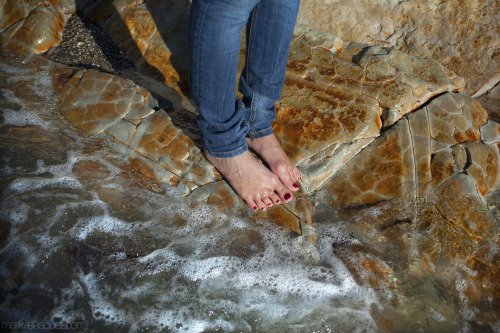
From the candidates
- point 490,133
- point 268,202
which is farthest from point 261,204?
point 490,133

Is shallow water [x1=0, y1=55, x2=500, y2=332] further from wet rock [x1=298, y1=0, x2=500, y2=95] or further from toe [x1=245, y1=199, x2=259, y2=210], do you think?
wet rock [x1=298, y1=0, x2=500, y2=95]

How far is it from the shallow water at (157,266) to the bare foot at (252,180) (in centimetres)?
12

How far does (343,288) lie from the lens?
67.4 inches

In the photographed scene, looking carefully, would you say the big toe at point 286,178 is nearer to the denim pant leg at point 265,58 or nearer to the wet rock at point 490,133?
the denim pant leg at point 265,58

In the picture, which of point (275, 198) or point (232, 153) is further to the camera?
point (275, 198)

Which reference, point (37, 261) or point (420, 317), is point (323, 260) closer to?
point (420, 317)

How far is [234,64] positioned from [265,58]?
288 millimetres

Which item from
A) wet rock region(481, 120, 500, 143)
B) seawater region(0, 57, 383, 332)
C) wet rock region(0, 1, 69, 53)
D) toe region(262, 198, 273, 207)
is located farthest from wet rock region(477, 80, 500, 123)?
wet rock region(0, 1, 69, 53)

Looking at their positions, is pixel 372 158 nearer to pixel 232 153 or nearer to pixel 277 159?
pixel 277 159

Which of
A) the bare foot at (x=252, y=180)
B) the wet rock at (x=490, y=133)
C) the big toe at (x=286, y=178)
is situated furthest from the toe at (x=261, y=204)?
the wet rock at (x=490, y=133)

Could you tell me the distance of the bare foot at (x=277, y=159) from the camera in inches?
78.4

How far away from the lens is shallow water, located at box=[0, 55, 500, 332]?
62.1 inches

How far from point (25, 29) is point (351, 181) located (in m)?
2.70

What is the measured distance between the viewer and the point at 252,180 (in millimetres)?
1903
